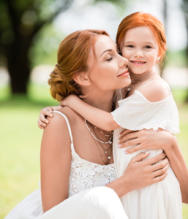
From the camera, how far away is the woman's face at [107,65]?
2.88 meters

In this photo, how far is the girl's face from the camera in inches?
118

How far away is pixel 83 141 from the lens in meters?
2.93

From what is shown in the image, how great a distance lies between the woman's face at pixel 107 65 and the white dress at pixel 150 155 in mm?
162

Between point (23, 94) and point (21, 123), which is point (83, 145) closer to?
point (21, 123)

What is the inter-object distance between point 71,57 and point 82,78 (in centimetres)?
23

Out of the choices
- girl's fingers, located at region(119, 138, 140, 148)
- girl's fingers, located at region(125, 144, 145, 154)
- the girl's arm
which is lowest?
girl's fingers, located at region(125, 144, 145, 154)

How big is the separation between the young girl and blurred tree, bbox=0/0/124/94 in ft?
61.4

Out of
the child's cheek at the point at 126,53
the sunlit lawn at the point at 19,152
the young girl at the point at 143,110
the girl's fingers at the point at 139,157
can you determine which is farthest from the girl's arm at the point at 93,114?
the sunlit lawn at the point at 19,152

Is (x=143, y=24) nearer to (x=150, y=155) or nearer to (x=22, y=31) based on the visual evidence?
(x=150, y=155)

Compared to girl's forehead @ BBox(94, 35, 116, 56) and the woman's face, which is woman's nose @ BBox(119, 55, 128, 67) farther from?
girl's forehead @ BBox(94, 35, 116, 56)

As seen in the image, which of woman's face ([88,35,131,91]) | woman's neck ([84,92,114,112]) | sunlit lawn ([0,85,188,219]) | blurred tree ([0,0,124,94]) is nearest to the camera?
woman's face ([88,35,131,91])

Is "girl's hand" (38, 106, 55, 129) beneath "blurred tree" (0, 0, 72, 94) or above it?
above

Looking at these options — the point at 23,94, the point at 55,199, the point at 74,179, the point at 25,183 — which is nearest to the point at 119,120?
the point at 74,179

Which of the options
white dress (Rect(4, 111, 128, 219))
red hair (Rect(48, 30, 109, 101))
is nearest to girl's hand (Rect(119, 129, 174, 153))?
white dress (Rect(4, 111, 128, 219))
